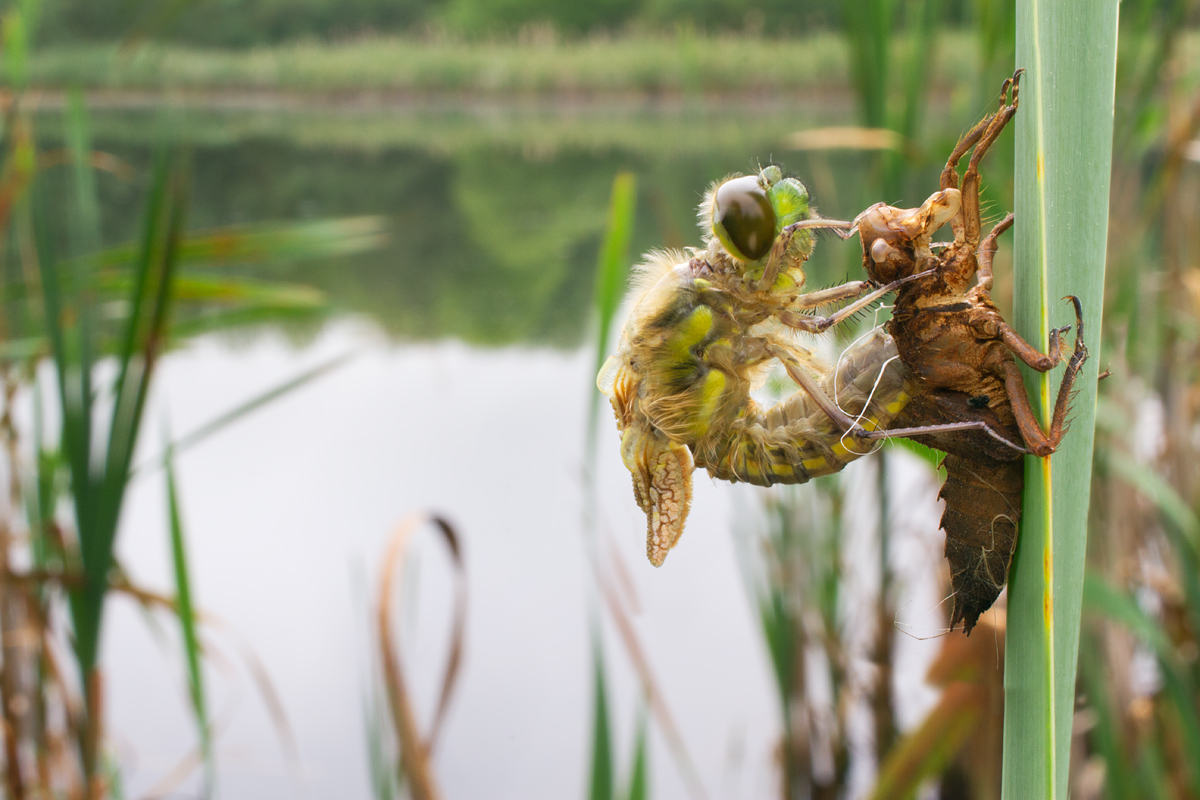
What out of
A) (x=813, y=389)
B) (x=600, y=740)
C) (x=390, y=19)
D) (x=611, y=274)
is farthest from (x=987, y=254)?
(x=390, y=19)

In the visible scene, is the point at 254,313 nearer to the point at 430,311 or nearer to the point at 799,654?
the point at 799,654

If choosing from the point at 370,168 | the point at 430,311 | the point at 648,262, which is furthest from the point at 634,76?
the point at 648,262

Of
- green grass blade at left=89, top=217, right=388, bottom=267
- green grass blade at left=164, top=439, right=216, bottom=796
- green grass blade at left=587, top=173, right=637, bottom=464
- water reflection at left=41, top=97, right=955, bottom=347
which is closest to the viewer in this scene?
green grass blade at left=587, top=173, right=637, bottom=464

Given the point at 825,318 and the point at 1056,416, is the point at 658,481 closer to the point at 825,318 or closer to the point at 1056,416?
the point at 825,318

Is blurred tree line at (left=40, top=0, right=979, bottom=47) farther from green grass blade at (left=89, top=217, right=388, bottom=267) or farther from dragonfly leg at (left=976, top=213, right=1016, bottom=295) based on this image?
dragonfly leg at (left=976, top=213, right=1016, bottom=295)

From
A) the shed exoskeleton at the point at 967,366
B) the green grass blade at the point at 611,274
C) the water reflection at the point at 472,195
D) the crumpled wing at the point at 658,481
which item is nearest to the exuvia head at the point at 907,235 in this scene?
the shed exoskeleton at the point at 967,366

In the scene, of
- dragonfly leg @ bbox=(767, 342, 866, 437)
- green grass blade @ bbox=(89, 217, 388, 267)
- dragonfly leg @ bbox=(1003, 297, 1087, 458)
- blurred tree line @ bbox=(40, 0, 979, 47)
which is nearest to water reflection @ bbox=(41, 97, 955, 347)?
green grass blade @ bbox=(89, 217, 388, 267)
